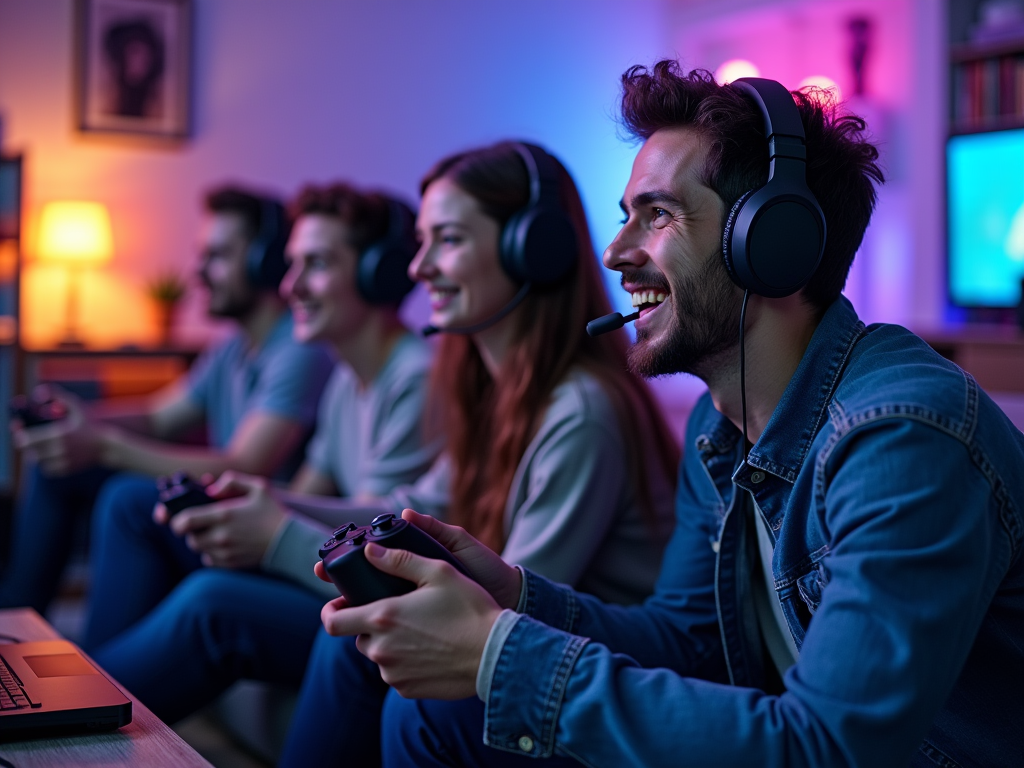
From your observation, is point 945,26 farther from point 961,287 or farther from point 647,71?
point 647,71

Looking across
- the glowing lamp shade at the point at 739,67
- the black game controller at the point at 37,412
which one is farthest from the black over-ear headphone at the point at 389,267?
the glowing lamp shade at the point at 739,67

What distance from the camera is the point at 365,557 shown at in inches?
31.9

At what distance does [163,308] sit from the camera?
374 centimetres

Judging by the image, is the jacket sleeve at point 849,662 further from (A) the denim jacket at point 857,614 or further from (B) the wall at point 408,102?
(B) the wall at point 408,102

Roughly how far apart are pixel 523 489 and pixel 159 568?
Result: 2.85 feet

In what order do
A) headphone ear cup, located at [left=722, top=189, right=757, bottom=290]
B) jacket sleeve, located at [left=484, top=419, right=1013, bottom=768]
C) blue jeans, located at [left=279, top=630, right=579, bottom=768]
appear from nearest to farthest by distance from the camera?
1. jacket sleeve, located at [left=484, top=419, right=1013, bottom=768]
2. headphone ear cup, located at [left=722, top=189, right=757, bottom=290]
3. blue jeans, located at [left=279, top=630, right=579, bottom=768]

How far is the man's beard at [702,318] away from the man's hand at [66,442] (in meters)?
1.65

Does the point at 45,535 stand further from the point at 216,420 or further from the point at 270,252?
the point at 270,252

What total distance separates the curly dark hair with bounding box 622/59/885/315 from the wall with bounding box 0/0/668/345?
2.42 metres

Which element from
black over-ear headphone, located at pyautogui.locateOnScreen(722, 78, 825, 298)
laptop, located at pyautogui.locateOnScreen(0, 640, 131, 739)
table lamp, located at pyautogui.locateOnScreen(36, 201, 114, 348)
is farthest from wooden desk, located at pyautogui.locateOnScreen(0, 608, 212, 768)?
table lamp, located at pyautogui.locateOnScreen(36, 201, 114, 348)

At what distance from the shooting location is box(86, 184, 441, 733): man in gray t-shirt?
1.48m

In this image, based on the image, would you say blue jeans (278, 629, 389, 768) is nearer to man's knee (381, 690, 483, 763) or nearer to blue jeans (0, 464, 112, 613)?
man's knee (381, 690, 483, 763)

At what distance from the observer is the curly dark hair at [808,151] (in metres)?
0.95

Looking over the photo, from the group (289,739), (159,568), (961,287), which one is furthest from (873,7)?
(289,739)
